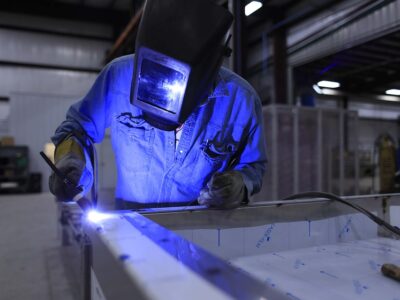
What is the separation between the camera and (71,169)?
962mm

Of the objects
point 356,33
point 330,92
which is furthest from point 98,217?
point 330,92

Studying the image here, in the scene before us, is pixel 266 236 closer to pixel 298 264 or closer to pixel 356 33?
pixel 298 264

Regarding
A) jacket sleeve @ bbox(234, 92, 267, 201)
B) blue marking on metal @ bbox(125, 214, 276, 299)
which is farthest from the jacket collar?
blue marking on metal @ bbox(125, 214, 276, 299)

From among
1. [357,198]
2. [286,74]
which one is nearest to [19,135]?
[286,74]

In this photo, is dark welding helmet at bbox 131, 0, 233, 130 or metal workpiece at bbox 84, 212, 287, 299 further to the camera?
dark welding helmet at bbox 131, 0, 233, 130

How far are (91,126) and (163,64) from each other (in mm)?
488

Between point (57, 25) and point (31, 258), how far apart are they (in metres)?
7.09

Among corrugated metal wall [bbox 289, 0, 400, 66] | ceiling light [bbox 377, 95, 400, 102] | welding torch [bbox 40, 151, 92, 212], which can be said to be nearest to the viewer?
welding torch [bbox 40, 151, 92, 212]

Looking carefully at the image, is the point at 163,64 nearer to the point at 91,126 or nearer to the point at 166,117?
the point at 166,117

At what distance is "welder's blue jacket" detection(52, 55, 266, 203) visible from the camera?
112 cm

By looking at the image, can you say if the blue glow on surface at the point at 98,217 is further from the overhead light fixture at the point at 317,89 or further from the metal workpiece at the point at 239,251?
the overhead light fixture at the point at 317,89

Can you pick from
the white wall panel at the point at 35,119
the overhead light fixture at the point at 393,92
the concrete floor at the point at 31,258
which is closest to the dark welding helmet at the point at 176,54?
the concrete floor at the point at 31,258

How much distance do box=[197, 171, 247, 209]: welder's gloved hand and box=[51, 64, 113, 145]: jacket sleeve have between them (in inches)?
18.8

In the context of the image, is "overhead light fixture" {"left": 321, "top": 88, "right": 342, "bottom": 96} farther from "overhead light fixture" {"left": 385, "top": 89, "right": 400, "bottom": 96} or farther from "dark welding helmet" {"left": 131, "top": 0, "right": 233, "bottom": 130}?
"dark welding helmet" {"left": 131, "top": 0, "right": 233, "bottom": 130}
